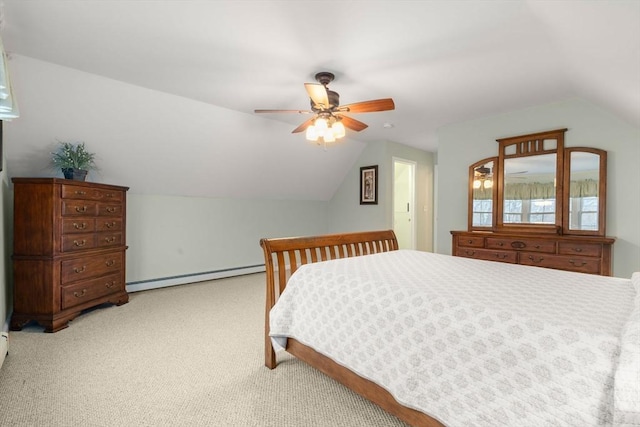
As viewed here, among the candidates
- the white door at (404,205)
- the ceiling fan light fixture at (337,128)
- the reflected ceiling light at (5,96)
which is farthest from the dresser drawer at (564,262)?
the reflected ceiling light at (5,96)

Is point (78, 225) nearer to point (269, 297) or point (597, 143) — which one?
point (269, 297)

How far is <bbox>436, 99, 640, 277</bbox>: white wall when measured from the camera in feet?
9.91

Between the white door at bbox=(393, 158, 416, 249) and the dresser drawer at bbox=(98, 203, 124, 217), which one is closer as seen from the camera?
the dresser drawer at bbox=(98, 203, 124, 217)

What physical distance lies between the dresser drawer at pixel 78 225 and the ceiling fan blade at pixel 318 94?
2497mm

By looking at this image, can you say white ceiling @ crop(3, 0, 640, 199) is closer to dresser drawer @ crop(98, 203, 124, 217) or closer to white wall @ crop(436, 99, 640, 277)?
white wall @ crop(436, 99, 640, 277)

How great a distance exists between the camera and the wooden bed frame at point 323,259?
143 cm

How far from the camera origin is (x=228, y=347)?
2.39 m

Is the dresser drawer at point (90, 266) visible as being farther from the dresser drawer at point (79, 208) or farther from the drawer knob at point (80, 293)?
the dresser drawer at point (79, 208)

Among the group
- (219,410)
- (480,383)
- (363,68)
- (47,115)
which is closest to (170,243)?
(47,115)

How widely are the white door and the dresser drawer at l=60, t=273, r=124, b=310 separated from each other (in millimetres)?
4397

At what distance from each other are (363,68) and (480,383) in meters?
2.39

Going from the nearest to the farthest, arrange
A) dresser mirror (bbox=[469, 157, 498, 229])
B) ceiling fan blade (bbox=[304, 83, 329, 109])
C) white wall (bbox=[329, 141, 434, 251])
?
ceiling fan blade (bbox=[304, 83, 329, 109]) < dresser mirror (bbox=[469, 157, 498, 229]) < white wall (bbox=[329, 141, 434, 251])

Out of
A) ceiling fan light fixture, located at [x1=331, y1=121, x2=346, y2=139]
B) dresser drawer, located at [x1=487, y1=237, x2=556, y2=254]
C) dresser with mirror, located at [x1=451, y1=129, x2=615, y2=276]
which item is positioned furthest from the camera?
dresser drawer, located at [x1=487, y1=237, x2=556, y2=254]

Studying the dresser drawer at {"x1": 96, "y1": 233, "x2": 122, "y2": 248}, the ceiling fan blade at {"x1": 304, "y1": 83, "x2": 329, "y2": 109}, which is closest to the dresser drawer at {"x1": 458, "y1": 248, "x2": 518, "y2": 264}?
the ceiling fan blade at {"x1": 304, "y1": 83, "x2": 329, "y2": 109}
